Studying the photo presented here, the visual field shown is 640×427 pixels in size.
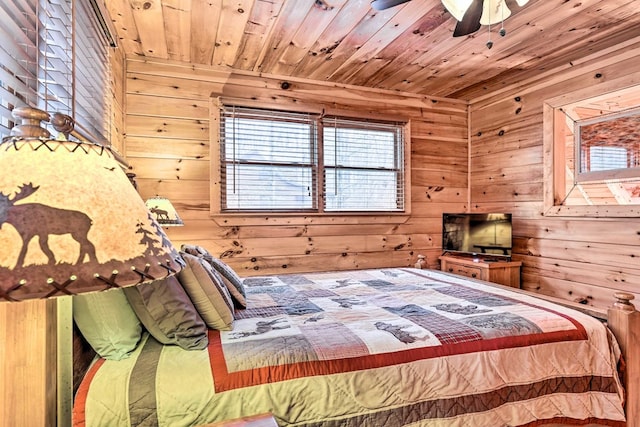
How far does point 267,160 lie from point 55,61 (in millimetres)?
2171

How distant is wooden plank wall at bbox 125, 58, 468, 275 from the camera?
3297 mm

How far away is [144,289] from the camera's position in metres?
1.39

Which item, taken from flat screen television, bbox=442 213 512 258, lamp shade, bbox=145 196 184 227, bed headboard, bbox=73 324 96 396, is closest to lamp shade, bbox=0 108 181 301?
bed headboard, bbox=73 324 96 396

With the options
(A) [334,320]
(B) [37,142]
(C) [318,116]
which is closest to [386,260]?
(C) [318,116]

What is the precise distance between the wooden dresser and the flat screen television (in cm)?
11

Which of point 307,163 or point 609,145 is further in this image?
point 307,163

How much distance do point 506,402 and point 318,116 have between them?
118 inches

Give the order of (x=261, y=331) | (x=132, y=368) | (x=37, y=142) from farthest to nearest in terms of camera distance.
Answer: (x=261, y=331)
(x=132, y=368)
(x=37, y=142)

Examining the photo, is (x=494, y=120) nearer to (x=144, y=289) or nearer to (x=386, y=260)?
(x=386, y=260)

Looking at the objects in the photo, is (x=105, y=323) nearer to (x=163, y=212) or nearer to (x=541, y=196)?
(x=163, y=212)

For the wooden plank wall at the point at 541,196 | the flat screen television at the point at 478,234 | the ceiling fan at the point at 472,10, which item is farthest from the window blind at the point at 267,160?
the wooden plank wall at the point at 541,196

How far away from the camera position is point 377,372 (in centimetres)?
138

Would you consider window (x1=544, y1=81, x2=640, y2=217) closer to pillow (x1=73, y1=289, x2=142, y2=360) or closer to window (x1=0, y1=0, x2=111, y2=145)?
pillow (x1=73, y1=289, x2=142, y2=360)

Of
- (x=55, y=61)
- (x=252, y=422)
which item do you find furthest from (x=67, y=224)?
(x=55, y=61)
